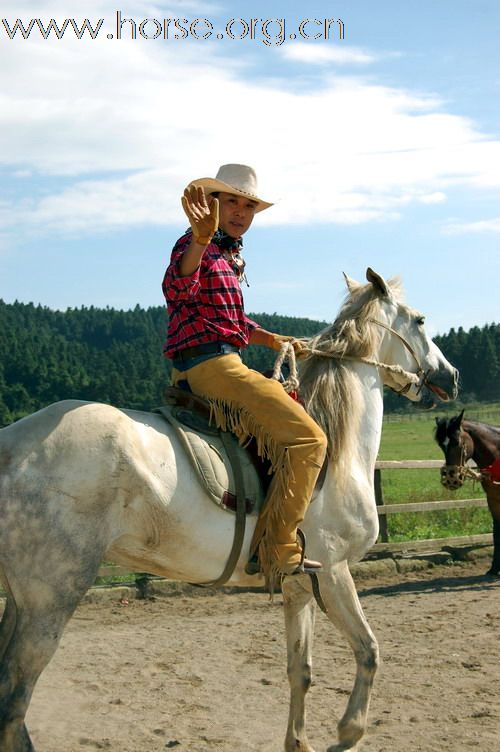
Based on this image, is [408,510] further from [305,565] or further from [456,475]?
[305,565]

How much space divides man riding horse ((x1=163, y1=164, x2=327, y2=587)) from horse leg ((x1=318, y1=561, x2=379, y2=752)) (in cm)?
23

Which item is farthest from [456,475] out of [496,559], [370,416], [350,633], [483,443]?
[350,633]

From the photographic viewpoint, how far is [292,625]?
486 cm

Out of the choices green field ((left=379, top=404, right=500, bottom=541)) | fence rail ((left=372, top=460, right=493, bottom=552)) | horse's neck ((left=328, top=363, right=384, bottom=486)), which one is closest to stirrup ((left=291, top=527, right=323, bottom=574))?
horse's neck ((left=328, top=363, right=384, bottom=486))

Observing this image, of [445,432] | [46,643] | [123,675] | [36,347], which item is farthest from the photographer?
[36,347]

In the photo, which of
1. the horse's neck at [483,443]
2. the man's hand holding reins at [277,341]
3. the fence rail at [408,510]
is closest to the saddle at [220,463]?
the man's hand holding reins at [277,341]

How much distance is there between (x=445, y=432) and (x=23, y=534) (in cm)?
855

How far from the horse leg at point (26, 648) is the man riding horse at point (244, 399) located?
108 cm

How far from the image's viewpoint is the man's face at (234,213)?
4398 mm

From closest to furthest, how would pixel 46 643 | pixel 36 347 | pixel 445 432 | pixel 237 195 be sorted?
pixel 46 643, pixel 237 195, pixel 445 432, pixel 36 347

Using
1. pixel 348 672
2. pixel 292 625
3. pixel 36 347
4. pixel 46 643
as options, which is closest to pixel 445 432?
pixel 348 672

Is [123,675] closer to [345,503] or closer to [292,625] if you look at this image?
[292,625]

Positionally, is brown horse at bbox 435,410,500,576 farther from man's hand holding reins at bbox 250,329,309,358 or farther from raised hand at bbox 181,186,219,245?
raised hand at bbox 181,186,219,245

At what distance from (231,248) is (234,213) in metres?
0.19
